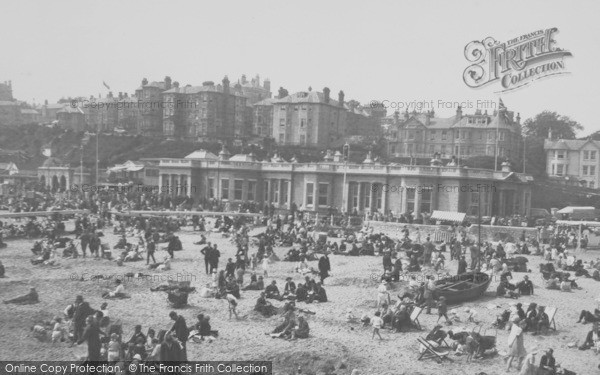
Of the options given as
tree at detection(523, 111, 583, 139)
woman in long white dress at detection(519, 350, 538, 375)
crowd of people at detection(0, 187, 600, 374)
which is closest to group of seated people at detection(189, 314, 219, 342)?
crowd of people at detection(0, 187, 600, 374)

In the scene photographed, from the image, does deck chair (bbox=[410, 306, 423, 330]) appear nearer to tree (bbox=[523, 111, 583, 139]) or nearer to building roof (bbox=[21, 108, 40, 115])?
tree (bbox=[523, 111, 583, 139])

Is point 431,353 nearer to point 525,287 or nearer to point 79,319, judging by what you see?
point 525,287

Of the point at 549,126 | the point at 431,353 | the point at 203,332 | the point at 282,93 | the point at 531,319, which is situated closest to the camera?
the point at 431,353

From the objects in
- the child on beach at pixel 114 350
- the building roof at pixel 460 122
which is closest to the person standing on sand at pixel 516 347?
the child on beach at pixel 114 350

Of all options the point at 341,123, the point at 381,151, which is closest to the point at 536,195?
the point at 381,151

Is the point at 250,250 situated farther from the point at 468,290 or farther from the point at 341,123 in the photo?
the point at 341,123

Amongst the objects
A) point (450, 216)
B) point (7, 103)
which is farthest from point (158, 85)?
point (450, 216)
